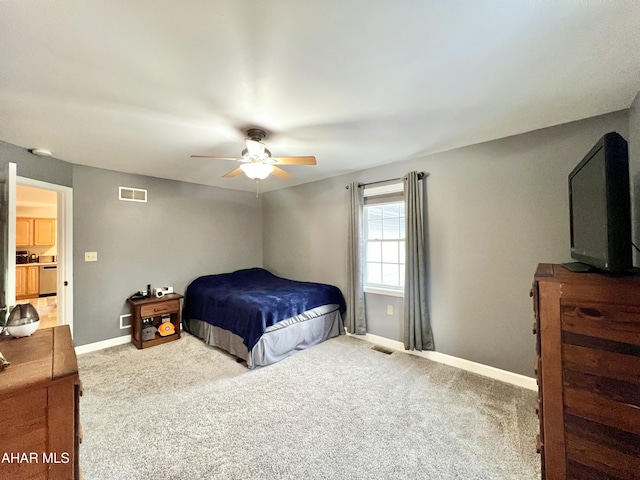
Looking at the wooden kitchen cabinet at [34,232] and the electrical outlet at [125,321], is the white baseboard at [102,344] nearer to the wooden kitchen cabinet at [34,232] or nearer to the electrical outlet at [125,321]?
the electrical outlet at [125,321]

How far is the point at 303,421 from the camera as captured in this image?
2057 millimetres

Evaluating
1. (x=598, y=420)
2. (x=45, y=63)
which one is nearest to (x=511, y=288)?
(x=598, y=420)

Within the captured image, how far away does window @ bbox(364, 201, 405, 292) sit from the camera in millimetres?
3537

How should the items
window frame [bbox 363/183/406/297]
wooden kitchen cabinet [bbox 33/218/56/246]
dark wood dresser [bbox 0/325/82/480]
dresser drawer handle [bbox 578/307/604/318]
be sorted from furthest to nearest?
wooden kitchen cabinet [bbox 33/218/56/246] < window frame [bbox 363/183/406/297] < dresser drawer handle [bbox 578/307/604/318] < dark wood dresser [bbox 0/325/82/480]

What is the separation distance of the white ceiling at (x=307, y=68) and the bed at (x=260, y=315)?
1902mm

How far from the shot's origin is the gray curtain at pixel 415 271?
3.08 meters

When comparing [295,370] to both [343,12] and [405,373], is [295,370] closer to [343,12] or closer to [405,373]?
[405,373]

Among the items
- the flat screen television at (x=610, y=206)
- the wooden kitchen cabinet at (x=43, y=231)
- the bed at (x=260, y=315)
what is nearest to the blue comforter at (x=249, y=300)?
the bed at (x=260, y=315)

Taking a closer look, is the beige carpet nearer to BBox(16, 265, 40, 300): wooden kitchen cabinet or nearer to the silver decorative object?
the silver decorative object

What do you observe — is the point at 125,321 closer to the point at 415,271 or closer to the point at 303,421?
the point at 303,421

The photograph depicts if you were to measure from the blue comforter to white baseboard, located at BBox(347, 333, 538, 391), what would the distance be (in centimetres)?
87

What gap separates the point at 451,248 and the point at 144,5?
3091 mm

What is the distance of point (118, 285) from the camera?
364 cm

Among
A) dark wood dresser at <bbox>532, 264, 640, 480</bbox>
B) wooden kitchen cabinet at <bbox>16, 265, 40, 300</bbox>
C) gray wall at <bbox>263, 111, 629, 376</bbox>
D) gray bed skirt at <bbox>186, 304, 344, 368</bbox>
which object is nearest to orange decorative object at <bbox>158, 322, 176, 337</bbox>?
gray bed skirt at <bbox>186, 304, 344, 368</bbox>
